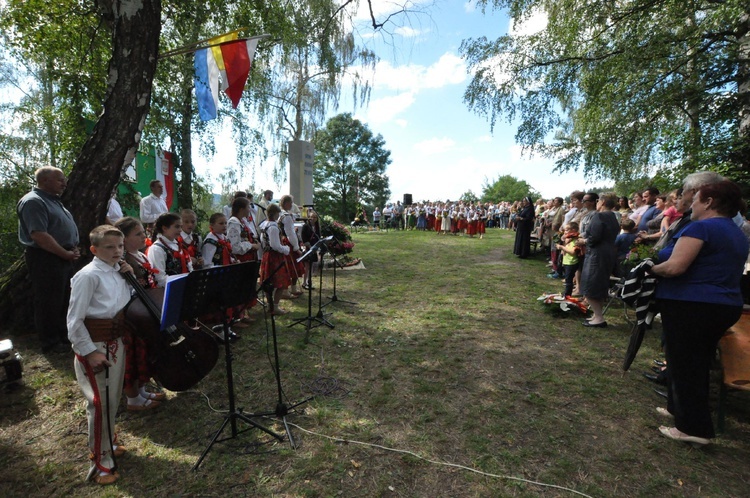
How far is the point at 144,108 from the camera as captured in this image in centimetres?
528

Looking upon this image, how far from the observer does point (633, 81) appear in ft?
28.7

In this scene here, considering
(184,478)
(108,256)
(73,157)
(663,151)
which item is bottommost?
(184,478)

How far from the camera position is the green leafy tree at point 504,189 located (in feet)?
225

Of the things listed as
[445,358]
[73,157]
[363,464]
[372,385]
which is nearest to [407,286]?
[445,358]

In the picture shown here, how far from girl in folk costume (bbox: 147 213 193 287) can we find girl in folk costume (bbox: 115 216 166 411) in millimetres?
522

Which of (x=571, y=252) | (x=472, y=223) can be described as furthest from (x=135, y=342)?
(x=472, y=223)

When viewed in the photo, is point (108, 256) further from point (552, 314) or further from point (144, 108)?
point (552, 314)

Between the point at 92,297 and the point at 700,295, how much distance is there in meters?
4.44

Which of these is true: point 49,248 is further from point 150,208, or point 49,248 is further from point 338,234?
point 338,234

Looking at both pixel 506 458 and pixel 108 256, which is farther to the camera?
pixel 506 458

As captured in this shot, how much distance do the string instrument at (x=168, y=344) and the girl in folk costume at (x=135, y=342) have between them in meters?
0.11

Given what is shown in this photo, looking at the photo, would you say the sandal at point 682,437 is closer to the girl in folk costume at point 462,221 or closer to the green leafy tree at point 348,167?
the girl in folk costume at point 462,221

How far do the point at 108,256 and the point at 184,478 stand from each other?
5.45ft

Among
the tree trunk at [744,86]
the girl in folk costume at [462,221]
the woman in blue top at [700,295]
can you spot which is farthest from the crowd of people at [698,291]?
the girl in folk costume at [462,221]
